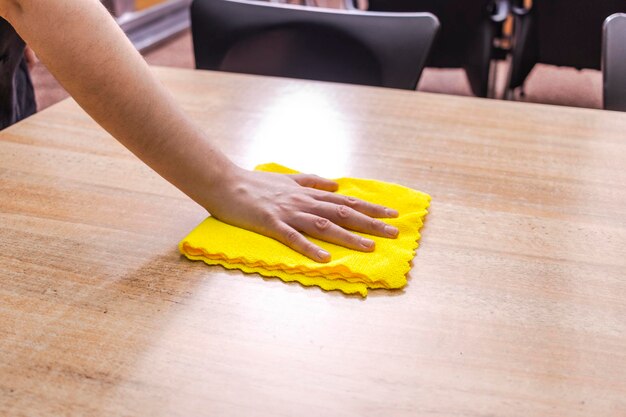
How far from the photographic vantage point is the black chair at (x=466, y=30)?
2475mm

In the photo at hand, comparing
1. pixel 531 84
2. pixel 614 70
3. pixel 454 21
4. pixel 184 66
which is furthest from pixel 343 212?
pixel 184 66

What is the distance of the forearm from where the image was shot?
2.79ft

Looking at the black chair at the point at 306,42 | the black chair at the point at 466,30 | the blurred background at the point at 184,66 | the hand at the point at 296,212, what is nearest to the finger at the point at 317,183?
the hand at the point at 296,212

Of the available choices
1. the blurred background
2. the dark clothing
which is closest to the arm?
the dark clothing

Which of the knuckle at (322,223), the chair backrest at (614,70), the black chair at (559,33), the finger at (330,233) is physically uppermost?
the knuckle at (322,223)

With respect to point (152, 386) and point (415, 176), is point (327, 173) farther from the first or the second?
point (152, 386)

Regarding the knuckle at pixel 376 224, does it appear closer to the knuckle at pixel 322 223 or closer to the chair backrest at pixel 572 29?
the knuckle at pixel 322 223

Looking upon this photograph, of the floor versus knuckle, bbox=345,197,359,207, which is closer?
knuckle, bbox=345,197,359,207

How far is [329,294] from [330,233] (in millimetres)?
111

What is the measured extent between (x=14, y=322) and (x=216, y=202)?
11.5 inches

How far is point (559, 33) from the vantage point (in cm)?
251

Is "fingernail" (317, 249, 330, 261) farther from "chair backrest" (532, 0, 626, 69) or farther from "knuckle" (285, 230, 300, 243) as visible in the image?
"chair backrest" (532, 0, 626, 69)

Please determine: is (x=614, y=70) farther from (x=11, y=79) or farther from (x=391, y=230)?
(x=11, y=79)

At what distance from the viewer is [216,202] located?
36.1 inches
